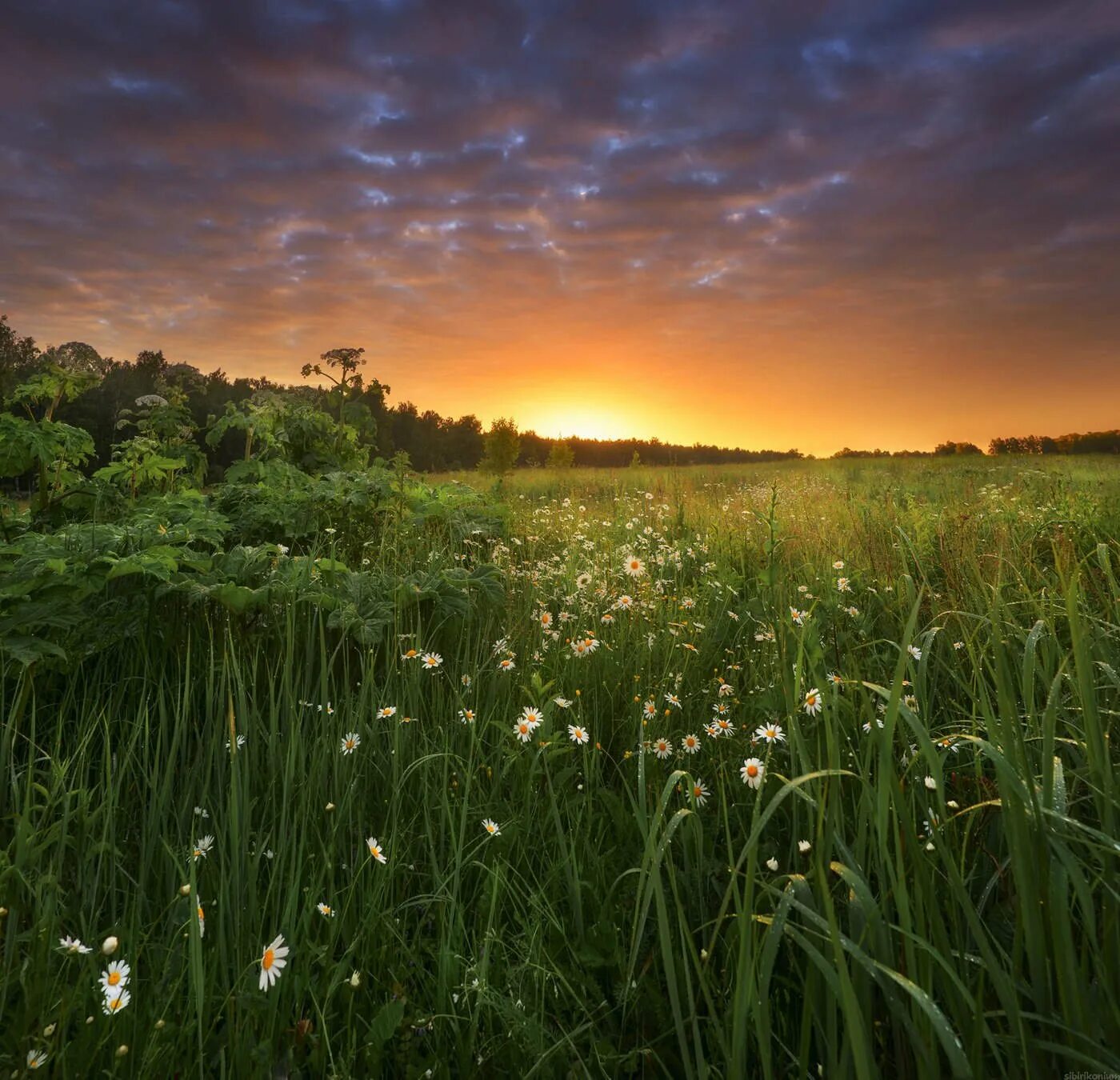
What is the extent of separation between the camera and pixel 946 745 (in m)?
1.86

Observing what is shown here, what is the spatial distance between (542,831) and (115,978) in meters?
1.01

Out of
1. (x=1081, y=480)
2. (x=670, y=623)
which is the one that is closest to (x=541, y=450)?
(x=1081, y=480)

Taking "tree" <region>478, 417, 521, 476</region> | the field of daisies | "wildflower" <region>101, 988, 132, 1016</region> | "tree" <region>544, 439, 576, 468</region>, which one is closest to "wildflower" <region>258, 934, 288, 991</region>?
the field of daisies

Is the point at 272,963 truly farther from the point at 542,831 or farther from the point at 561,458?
the point at 561,458

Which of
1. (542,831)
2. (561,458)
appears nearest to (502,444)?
(561,458)

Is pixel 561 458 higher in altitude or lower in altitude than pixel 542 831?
higher

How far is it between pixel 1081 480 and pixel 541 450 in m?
60.5

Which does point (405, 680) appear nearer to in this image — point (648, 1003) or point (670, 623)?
point (670, 623)

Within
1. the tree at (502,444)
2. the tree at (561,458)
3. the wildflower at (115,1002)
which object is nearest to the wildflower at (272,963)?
the wildflower at (115,1002)

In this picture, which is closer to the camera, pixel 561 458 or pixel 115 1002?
pixel 115 1002

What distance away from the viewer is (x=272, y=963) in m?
1.25

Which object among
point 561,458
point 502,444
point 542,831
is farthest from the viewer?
point 502,444

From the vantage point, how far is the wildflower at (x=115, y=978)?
1.19 m

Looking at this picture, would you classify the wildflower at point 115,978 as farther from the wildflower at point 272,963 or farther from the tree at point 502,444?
the tree at point 502,444
